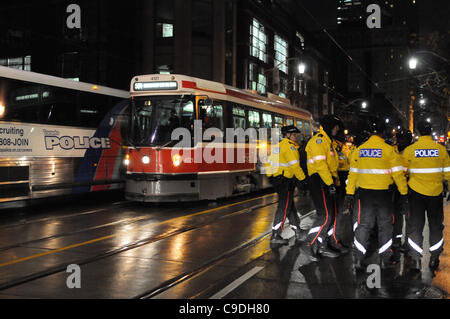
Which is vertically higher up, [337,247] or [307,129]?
[307,129]

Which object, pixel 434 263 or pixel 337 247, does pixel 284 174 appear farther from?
pixel 434 263

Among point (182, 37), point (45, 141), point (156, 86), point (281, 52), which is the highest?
point (281, 52)

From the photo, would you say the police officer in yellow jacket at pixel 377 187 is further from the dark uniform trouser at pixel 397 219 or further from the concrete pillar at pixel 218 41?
the concrete pillar at pixel 218 41

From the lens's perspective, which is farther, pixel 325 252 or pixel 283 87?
pixel 283 87

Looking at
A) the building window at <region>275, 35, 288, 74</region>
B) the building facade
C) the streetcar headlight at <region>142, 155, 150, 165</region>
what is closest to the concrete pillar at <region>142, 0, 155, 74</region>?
the building facade

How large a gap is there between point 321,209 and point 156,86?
7.19 metres

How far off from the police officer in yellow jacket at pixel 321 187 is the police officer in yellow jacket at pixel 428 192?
118 centimetres

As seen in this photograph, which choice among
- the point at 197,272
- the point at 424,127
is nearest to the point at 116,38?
the point at 197,272

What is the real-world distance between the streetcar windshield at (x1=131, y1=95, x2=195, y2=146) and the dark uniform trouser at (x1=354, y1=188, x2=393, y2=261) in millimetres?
7019

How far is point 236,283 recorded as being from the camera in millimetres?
5910

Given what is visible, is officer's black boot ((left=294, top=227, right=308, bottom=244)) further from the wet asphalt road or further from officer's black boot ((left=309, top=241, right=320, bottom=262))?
officer's black boot ((left=309, top=241, right=320, bottom=262))

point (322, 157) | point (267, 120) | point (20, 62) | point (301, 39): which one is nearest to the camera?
point (322, 157)

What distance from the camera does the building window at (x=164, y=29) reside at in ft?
110

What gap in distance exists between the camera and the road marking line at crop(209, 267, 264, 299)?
5438mm
